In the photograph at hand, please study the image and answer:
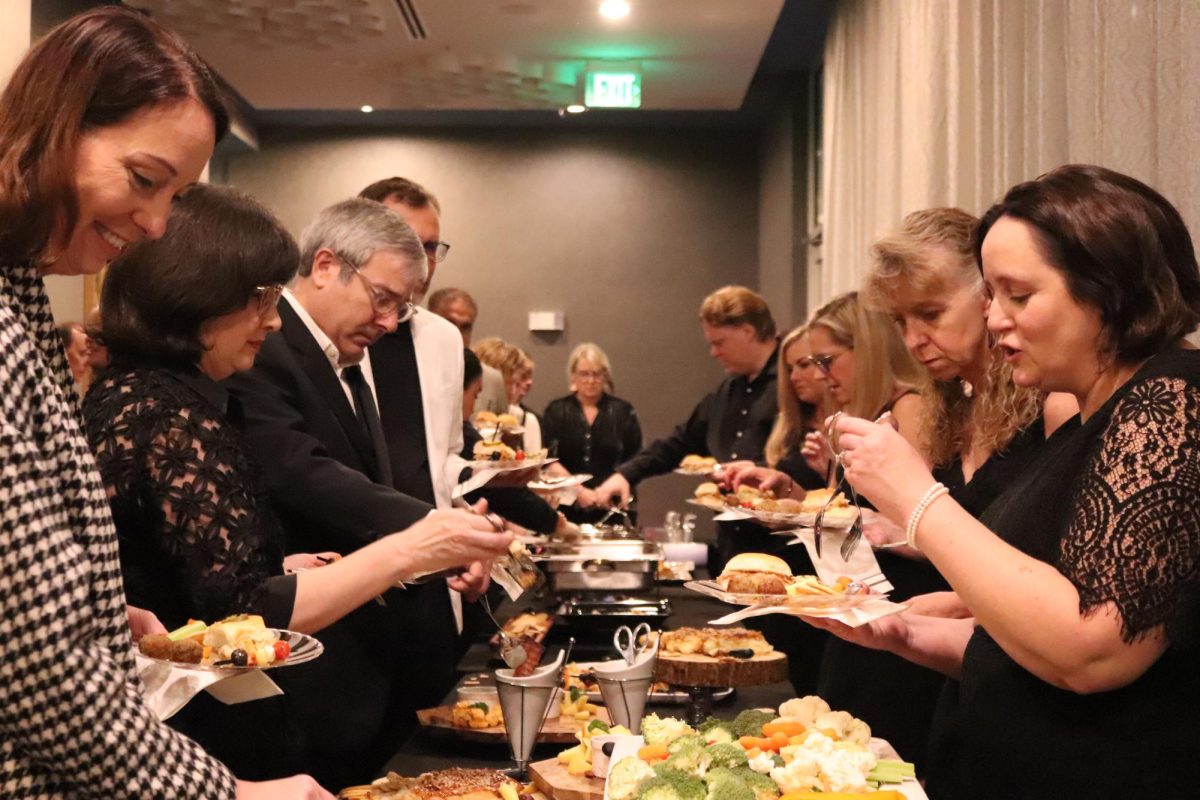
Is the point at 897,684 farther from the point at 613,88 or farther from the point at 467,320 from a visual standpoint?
the point at 613,88

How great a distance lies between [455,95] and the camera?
7844mm

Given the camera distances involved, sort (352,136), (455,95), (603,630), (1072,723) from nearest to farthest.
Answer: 1. (1072,723)
2. (603,630)
3. (455,95)
4. (352,136)

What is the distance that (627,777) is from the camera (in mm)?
1371

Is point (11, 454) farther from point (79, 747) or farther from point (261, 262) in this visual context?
point (261, 262)

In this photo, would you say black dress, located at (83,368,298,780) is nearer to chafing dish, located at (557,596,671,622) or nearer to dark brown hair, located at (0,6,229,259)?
dark brown hair, located at (0,6,229,259)

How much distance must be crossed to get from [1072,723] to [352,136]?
8630mm

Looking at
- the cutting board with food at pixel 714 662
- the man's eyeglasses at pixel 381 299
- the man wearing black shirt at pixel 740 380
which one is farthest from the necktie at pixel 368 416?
the man wearing black shirt at pixel 740 380

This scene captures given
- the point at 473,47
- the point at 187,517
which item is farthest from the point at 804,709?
the point at 473,47

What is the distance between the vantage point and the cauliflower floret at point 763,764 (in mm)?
1404

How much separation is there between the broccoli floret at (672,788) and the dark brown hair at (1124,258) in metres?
0.72

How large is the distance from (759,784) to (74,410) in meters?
0.83

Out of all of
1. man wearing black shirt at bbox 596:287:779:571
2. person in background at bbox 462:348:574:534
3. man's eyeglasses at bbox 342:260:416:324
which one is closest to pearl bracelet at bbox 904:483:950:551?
man's eyeglasses at bbox 342:260:416:324

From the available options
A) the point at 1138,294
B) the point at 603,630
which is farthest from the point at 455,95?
the point at 1138,294

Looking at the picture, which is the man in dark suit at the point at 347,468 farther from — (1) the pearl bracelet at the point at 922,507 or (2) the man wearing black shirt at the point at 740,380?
(2) the man wearing black shirt at the point at 740,380
